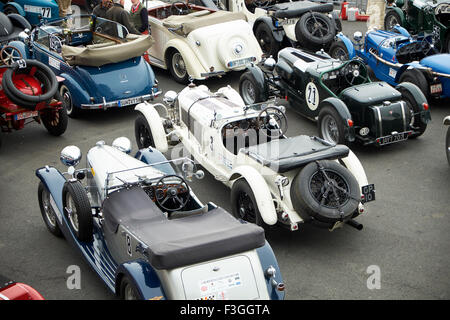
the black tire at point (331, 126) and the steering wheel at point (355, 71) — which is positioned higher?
the steering wheel at point (355, 71)

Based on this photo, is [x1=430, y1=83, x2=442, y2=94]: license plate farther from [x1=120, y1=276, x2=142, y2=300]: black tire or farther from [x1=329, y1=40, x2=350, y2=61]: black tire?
[x1=120, y1=276, x2=142, y2=300]: black tire

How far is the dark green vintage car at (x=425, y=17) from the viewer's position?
1322 centimetres

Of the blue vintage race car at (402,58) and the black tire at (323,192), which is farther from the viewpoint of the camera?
the blue vintage race car at (402,58)

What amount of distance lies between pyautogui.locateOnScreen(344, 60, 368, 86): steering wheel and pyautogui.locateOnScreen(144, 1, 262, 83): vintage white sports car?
2.65 metres

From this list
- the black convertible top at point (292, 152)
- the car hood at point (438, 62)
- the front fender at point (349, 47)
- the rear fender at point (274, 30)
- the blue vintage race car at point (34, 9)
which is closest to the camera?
the black convertible top at point (292, 152)

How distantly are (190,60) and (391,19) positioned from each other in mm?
5383

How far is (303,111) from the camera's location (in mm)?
10984

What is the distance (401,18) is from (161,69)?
18.3 ft

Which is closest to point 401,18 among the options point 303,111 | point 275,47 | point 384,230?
point 275,47

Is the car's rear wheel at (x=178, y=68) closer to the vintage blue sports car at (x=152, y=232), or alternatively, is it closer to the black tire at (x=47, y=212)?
the vintage blue sports car at (x=152, y=232)

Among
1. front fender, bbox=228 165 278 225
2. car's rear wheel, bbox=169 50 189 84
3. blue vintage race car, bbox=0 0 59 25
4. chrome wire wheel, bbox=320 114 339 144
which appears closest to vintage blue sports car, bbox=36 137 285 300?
front fender, bbox=228 165 278 225

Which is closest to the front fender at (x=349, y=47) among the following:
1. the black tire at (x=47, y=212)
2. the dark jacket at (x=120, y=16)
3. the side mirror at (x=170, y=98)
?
the dark jacket at (x=120, y=16)

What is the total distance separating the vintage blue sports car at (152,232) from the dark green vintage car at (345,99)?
3.12 m
